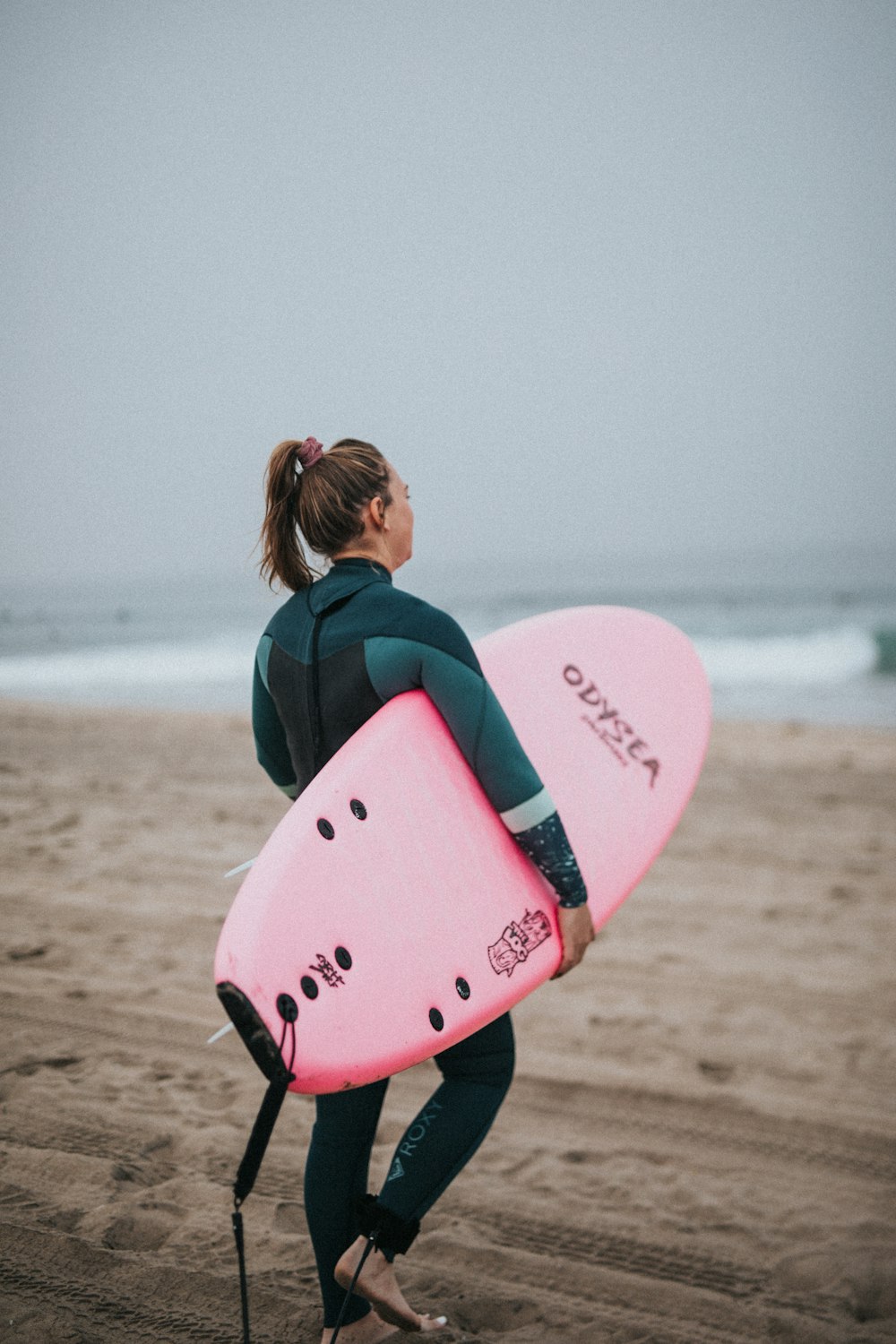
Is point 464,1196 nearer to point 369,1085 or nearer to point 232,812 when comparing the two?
point 369,1085

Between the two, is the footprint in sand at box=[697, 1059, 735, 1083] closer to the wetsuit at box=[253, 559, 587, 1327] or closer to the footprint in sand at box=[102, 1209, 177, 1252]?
the wetsuit at box=[253, 559, 587, 1327]

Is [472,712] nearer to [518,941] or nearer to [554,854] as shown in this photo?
[554,854]

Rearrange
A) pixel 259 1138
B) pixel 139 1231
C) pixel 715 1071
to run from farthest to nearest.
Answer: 1. pixel 715 1071
2. pixel 139 1231
3. pixel 259 1138

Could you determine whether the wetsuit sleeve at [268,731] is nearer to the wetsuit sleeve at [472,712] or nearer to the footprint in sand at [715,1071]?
the wetsuit sleeve at [472,712]

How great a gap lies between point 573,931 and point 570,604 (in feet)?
74.5

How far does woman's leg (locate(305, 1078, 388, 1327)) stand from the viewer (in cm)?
148

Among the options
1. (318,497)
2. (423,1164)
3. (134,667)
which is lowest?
(134,667)

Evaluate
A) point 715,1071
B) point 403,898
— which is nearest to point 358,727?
point 403,898

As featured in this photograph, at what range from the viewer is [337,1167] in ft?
4.84

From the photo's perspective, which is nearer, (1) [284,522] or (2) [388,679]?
(2) [388,679]

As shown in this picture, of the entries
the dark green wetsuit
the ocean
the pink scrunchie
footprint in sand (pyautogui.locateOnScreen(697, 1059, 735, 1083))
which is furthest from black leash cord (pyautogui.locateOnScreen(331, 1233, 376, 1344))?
the ocean

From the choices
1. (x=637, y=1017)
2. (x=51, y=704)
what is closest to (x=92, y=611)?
(x=51, y=704)

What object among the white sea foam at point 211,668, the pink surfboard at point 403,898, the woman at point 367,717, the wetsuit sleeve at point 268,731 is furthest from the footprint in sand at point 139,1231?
the white sea foam at point 211,668

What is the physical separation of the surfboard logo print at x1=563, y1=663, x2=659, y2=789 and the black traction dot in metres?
1.05
